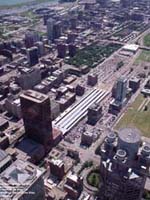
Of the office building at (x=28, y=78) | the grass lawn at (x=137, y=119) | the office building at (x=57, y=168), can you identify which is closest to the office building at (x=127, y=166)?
the office building at (x=57, y=168)

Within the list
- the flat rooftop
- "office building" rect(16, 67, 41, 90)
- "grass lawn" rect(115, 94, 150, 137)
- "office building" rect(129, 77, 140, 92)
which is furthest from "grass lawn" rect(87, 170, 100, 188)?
"office building" rect(16, 67, 41, 90)

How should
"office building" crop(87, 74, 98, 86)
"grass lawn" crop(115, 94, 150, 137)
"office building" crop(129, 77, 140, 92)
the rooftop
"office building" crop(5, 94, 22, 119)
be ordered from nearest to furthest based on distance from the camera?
1. the rooftop
2. "grass lawn" crop(115, 94, 150, 137)
3. "office building" crop(5, 94, 22, 119)
4. "office building" crop(129, 77, 140, 92)
5. "office building" crop(87, 74, 98, 86)

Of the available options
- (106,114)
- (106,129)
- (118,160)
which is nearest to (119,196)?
(118,160)

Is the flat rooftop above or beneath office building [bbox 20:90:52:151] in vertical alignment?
above

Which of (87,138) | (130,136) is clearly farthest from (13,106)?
(130,136)

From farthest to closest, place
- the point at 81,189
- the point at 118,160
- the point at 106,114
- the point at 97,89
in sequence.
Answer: the point at 97,89, the point at 106,114, the point at 81,189, the point at 118,160

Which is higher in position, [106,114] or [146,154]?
[146,154]

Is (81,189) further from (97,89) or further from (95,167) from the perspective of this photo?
(97,89)

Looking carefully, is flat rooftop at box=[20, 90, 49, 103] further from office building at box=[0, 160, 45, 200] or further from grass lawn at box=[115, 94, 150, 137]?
grass lawn at box=[115, 94, 150, 137]
